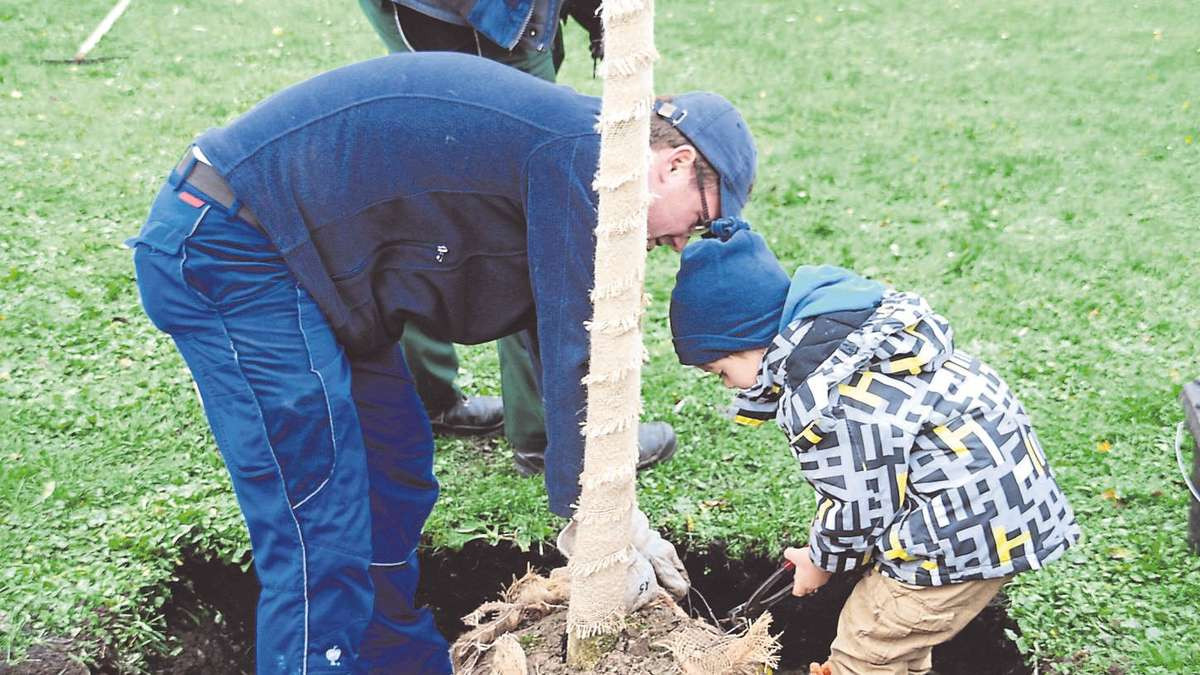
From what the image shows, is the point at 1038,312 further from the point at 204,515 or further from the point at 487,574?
the point at 204,515

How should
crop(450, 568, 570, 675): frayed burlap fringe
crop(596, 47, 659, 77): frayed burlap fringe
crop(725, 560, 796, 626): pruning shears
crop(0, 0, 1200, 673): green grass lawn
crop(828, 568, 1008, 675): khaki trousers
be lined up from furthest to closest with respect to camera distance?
crop(0, 0, 1200, 673): green grass lawn
crop(725, 560, 796, 626): pruning shears
crop(450, 568, 570, 675): frayed burlap fringe
crop(828, 568, 1008, 675): khaki trousers
crop(596, 47, 659, 77): frayed burlap fringe

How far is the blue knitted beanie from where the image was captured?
2.21 meters

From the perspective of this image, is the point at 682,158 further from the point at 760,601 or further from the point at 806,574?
the point at 760,601

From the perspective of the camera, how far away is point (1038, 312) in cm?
454

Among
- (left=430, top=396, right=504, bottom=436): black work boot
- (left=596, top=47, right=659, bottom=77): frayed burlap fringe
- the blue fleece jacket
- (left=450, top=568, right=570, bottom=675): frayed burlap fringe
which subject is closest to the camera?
(left=596, top=47, right=659, bottom=77): frayed burlap fringe

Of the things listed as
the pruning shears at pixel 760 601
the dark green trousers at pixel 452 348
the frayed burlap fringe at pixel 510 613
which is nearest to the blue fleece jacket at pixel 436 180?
the frayed burlap fringe at pixel 510 613

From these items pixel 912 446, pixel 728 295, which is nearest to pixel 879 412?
pixel 912 446

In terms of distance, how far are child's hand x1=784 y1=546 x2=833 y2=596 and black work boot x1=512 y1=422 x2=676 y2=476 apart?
110 cm

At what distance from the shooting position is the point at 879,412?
7.18ft

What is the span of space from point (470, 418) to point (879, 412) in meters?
2.05

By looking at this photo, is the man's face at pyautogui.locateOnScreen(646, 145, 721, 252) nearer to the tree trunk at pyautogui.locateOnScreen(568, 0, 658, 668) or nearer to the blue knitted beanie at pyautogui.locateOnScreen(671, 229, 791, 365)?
the blue knitted beanie at pyautogui.locateOnScreen(671, 229, 791, 365)

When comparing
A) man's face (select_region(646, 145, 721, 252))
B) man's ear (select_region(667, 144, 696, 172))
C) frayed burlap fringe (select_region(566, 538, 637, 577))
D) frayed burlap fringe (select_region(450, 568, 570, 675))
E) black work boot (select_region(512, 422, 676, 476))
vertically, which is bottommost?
black work boot (select_region(512, 422, 676, 476))

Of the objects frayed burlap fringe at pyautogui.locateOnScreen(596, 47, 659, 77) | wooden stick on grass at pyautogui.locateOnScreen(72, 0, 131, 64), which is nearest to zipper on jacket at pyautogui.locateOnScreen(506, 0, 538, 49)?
frayed burlap fringe at pyautogui.locateOnScreen(596, 47, 659, 77)

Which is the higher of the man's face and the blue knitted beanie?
the man's face
